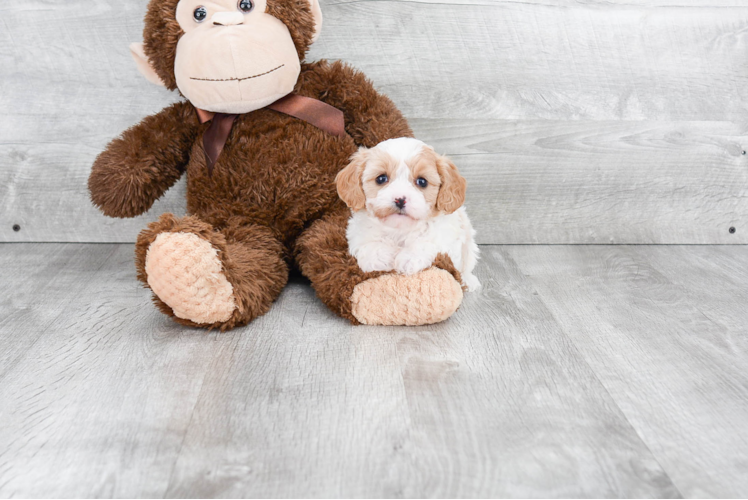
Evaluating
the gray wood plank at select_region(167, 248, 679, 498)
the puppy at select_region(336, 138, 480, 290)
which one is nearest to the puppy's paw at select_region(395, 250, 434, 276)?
the puppy at select_region(336, 138, 480, 290)

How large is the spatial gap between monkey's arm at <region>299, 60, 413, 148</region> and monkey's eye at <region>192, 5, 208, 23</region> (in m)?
0.22

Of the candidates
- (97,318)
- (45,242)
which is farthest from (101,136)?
(97,318)

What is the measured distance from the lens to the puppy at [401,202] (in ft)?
3.34

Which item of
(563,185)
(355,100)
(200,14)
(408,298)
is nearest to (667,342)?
(408,298)

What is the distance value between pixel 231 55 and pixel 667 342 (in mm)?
868

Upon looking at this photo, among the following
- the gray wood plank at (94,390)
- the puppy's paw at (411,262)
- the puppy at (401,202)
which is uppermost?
the puppy at (401,202)

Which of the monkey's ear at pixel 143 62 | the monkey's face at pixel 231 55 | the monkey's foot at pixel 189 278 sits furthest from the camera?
the monkey's ear at pixel 143 62

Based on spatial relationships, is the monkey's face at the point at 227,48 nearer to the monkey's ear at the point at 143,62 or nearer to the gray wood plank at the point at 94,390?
the monkey's ear at the point at 143,62

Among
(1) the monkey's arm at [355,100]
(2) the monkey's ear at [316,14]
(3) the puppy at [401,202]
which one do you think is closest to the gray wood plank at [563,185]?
(1) the monkey's arm at [355,100]

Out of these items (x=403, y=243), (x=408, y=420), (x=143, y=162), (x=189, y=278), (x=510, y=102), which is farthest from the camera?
(x=510, y=102)

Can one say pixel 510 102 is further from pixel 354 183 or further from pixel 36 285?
pixel 36 285

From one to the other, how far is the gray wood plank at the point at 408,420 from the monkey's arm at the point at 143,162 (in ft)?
1.14

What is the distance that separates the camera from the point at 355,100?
1.25 metres

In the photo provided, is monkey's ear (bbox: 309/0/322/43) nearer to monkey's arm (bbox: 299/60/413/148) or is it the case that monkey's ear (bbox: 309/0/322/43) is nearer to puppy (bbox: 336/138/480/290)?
monkey's arm (bbox: 299/60/413/148)
